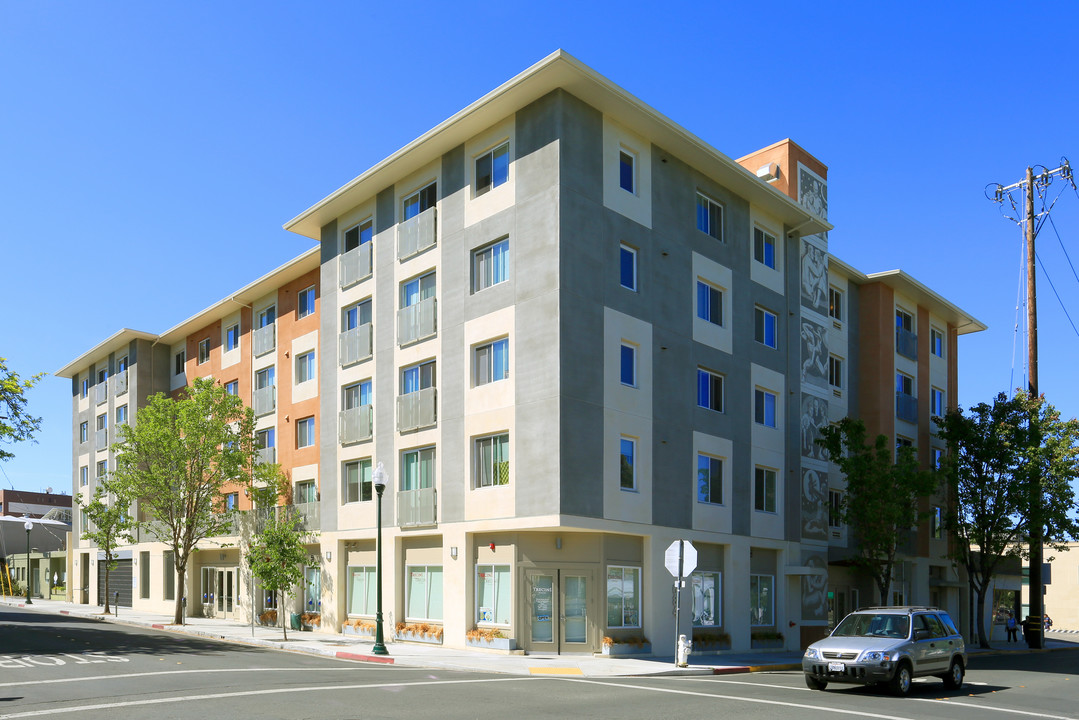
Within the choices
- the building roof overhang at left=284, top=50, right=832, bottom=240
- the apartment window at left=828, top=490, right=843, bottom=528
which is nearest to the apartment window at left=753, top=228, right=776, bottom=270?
the building roof overhang at left=284, top=50, right=832, bottom=240

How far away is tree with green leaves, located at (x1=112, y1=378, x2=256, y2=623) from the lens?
127 ft

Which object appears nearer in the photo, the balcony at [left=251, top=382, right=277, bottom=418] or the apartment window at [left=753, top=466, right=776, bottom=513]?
the apartment window at [left=753, top=466, right=776, bottom=513]

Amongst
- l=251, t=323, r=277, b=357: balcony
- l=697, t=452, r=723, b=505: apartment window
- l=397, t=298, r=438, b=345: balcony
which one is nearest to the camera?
l=397, t=298, r=438, b=345: balcony

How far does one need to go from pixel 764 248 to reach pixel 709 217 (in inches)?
147

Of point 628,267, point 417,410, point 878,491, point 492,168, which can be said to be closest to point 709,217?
point 628,267

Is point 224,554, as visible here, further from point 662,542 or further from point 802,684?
point 802,684

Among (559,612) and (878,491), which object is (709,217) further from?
(559,612)

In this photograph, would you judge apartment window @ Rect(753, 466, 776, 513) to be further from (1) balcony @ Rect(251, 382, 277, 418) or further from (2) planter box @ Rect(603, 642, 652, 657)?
(1) balcony @ Rect(251, 382, 277, 418)

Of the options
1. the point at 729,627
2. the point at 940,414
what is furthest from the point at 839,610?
the point at 940,414

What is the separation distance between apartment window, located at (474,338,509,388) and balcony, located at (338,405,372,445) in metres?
6.28

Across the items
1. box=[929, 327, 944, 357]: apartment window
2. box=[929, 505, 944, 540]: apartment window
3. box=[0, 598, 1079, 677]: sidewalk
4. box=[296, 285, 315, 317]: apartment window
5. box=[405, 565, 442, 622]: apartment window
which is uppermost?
box=[296, 285, 315, 317]: apartment window

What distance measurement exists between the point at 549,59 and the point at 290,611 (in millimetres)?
23883

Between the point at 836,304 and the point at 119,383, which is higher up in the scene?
the point at 836,304

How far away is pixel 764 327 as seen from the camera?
116 ft
